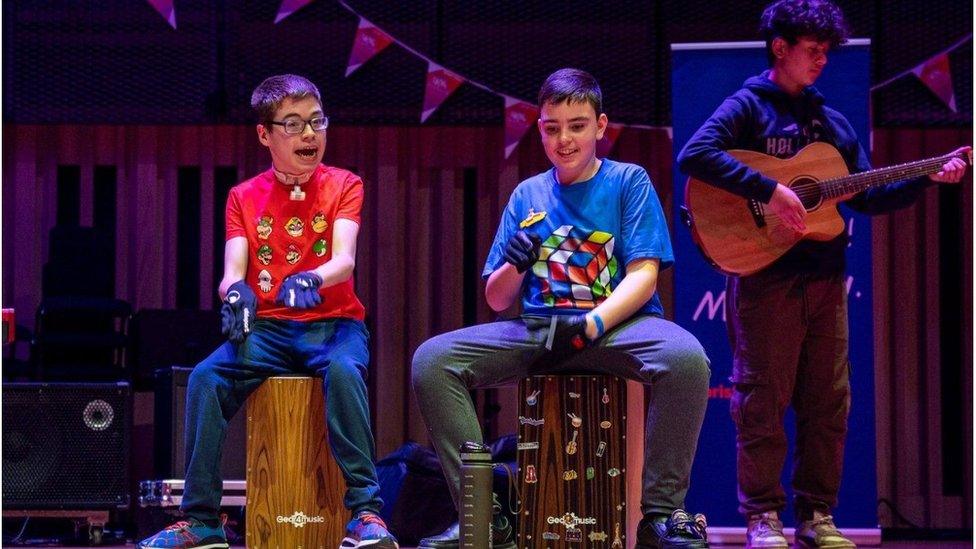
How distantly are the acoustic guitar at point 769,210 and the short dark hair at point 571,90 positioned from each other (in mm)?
595

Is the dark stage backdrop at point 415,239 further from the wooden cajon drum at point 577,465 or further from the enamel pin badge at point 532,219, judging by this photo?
the wooden cajon drum at point 577,465

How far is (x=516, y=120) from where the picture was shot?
6.20 m

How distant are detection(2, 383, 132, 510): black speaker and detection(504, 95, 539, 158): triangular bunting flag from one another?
7.63ft

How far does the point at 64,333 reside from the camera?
18.7 feet

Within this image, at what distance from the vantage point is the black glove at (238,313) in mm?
3459

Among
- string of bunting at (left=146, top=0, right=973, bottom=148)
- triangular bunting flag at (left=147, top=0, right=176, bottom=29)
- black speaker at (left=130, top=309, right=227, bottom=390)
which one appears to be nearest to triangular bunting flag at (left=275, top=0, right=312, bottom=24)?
string of bunting at (left=146, top=0, right=973, bottom=148)

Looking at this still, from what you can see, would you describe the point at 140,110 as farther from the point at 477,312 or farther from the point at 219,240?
the point at 477,312

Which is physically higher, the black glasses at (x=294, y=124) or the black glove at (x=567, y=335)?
the black glasses at (x=294, y=124)

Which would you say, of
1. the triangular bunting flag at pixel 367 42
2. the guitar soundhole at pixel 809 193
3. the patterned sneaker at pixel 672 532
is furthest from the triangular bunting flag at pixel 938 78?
the patterned sneaker at pixel 672 532

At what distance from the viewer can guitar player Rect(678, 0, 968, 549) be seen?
381 centimetres

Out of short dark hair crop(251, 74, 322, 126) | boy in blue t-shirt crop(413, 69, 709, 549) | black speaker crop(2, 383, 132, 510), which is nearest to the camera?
boy in blue t-shirt crop(413, 69, 709, 549)

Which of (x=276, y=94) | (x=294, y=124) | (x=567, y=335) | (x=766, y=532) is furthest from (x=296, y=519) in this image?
(x=766, y=532)

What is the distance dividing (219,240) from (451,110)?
1451 millimetres

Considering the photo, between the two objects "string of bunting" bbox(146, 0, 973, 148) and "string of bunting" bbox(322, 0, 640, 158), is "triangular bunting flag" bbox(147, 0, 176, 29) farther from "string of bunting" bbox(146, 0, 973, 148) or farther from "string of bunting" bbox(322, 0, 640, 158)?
"string of bunting" bbox(322, 0, 640, 158)
